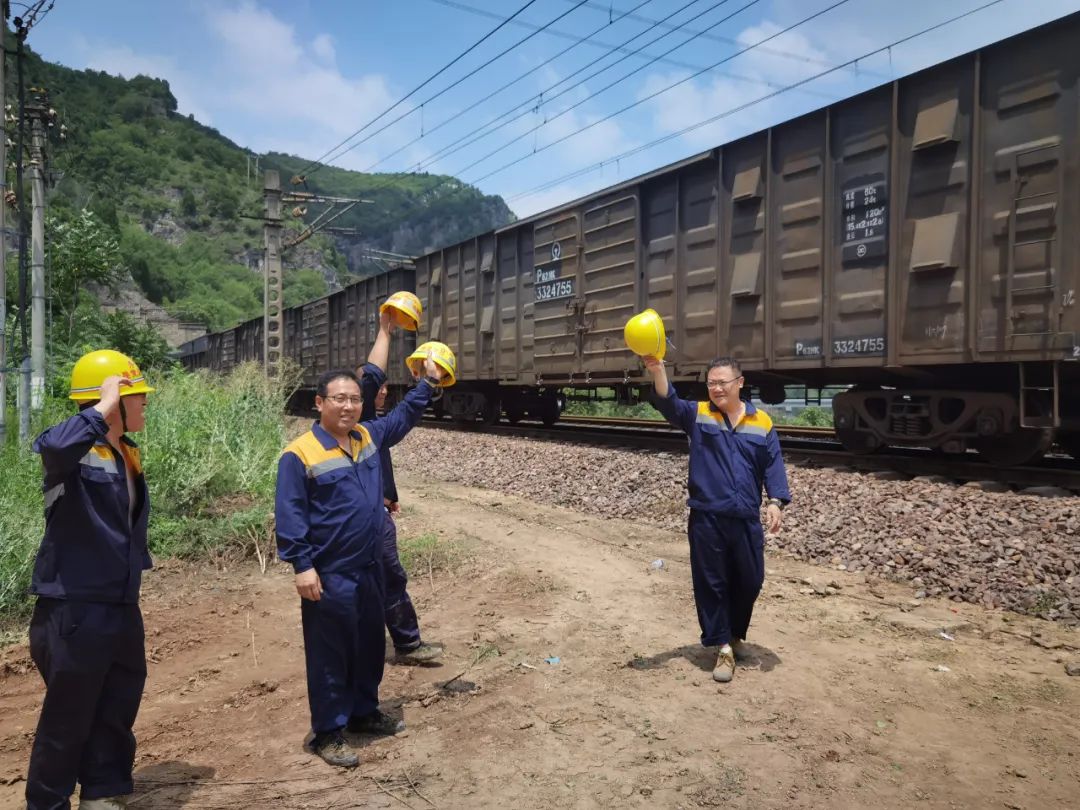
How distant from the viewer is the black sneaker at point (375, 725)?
3254 millimetres

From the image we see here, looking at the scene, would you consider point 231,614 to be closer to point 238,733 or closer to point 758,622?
point 238,733

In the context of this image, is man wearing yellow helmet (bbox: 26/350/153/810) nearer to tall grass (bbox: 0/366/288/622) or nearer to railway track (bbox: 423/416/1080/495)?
tall grass (bbox: 0/366/288/622)

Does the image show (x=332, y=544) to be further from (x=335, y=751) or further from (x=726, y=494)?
(x=726, y=494)

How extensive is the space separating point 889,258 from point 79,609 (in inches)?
297

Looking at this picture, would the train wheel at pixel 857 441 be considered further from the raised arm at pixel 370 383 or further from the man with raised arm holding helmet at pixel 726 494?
the raised arm at pixel 370 383

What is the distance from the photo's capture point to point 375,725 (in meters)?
3.27

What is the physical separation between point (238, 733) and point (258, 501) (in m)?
4.32

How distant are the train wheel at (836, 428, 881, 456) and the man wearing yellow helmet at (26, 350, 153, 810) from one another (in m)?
7.75

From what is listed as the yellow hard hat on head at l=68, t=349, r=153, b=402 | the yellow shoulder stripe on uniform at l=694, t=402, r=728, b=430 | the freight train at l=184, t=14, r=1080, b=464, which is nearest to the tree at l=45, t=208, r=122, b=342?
the freight train at l=184, t=14, r=1080, b=464

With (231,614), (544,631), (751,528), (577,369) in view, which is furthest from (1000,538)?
(577,369)

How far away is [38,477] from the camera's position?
250 inches

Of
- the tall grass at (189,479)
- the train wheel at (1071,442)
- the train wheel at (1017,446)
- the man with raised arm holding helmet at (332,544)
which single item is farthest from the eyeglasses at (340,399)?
the train wheel at (1071,442)

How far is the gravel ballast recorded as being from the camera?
491 cm

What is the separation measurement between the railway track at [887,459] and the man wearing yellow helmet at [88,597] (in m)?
6.80
